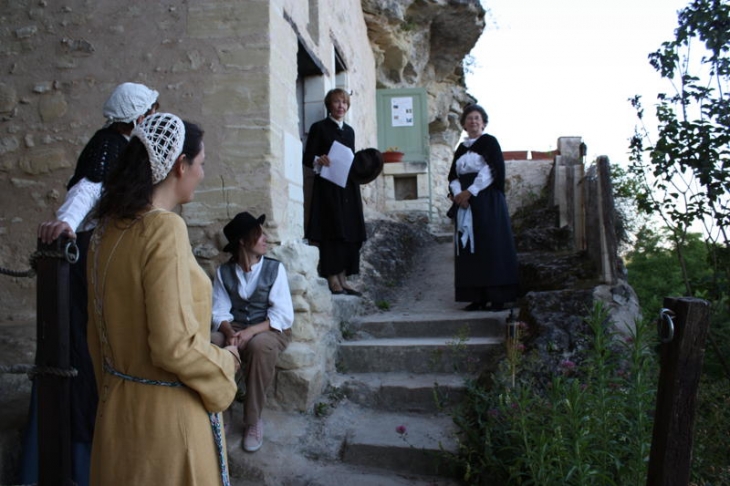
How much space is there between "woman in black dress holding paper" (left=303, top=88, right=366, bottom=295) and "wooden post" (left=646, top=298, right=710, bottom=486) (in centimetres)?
357

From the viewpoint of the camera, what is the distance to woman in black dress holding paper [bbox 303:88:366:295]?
16.8 ft

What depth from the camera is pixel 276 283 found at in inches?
139

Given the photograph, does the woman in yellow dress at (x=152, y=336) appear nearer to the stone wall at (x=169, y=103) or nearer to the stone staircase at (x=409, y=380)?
the stone staircase at (x=409, y=380)

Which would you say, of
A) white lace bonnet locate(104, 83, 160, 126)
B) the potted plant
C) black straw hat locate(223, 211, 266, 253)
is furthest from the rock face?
white lace bonnet locate(104, 83, 160, 126)

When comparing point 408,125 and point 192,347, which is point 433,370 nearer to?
point 192,347

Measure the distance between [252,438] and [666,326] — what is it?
7.60 ft

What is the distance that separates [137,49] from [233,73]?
627 millimetres

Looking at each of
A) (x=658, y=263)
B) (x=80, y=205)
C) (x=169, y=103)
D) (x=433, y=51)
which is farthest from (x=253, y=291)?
(x=433, y=51)

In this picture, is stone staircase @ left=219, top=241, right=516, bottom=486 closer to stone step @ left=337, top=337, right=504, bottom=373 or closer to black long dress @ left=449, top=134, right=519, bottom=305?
stone step @ left=337, top=337, right=504, bottom=373

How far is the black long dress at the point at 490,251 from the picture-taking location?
4.87m

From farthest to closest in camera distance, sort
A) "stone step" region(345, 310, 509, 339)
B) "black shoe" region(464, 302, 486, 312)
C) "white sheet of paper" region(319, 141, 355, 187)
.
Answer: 1. "white sheet of paper" region(319, 141, 355, 187)
2. "black shoe" region(464, 302, 486, 312)
3. "stone step" region(345, 310, 509, 339)

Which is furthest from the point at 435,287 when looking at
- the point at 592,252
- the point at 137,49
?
the point at 137,49

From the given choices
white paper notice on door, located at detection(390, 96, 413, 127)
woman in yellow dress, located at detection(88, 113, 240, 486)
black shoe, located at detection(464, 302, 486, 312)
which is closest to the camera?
woman in yellow dress, located at detection(88, 113, 240, 486)

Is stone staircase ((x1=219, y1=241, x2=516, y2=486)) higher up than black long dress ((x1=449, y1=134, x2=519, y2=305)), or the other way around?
black long dress ((x1=449, y1=134, x2=519, y2=305))
